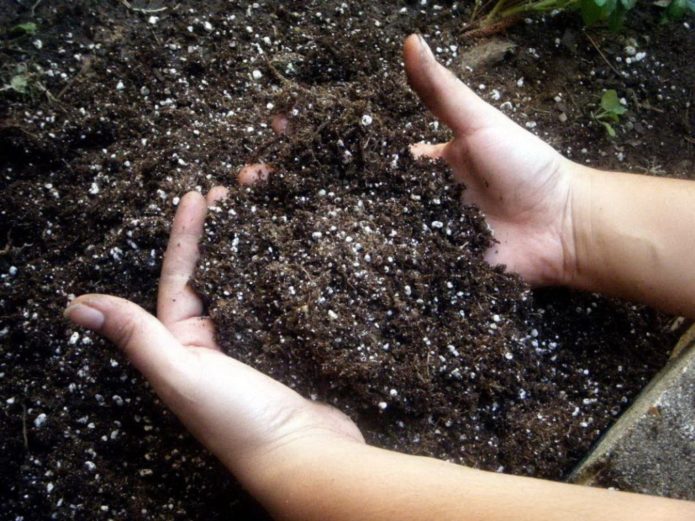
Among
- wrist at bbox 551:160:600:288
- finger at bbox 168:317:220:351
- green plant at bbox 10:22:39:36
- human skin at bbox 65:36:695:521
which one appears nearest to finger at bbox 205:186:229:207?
human skin at bbox 65:36:695:521

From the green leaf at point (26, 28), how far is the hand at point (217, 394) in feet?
2.69

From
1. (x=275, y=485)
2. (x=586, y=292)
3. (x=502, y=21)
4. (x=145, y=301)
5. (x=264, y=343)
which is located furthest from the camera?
(x=502, y=21)

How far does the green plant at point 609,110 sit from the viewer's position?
178cm

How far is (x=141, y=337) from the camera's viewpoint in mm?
1213

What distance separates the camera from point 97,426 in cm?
142

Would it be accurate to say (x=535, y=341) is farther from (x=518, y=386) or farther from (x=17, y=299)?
(x=17, y=299)

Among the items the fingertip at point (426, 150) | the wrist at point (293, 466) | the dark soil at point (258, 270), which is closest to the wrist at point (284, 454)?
the wrist at point (293, 466)

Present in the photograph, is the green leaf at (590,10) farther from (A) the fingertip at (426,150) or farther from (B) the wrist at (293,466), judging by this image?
(B) the wrist at (293,466)

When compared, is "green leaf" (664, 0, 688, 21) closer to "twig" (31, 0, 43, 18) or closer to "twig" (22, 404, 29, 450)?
"twig" (31, 0, 43, 18)

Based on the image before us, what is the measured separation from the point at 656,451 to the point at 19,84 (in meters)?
1.70

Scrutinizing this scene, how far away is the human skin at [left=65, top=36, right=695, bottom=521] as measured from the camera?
42.3 inches

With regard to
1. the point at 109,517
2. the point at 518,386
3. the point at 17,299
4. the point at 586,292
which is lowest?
the point at 109,517

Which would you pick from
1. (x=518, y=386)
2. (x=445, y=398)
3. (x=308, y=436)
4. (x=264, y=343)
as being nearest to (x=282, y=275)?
(x=264, y=343)

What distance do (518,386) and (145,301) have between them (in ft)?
2.74
